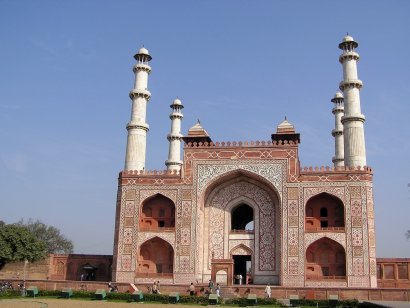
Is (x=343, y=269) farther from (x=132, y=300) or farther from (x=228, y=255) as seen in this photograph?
(x=132, y=300)

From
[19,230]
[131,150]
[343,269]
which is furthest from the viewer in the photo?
[19,230]

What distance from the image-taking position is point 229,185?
23938 mm

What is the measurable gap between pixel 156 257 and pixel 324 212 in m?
7.51

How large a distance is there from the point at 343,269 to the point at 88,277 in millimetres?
11895

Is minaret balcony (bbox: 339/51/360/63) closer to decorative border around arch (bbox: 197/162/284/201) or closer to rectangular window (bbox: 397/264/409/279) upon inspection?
decorative border around arch (bbox: 197/162/284/201)

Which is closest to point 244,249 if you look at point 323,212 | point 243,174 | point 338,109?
point 243,174

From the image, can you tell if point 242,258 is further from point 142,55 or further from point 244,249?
point 142,55

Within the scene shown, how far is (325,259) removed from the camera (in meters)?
22.4

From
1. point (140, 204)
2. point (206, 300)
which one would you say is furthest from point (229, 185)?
point (206, 300)

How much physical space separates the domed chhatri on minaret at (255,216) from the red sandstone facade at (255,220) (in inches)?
1.6

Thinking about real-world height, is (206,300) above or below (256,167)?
below

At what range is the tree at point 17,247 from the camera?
26.2 m

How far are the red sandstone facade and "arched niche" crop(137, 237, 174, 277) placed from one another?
0.04 metres

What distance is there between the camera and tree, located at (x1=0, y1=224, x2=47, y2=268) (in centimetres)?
2617
